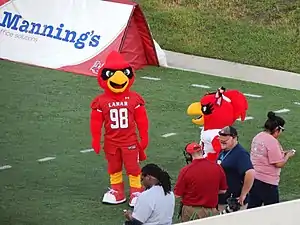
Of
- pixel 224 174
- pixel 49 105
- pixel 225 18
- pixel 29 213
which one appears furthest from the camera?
pixel 225 18

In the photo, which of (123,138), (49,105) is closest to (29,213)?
(123,138)

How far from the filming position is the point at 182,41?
22047 mm

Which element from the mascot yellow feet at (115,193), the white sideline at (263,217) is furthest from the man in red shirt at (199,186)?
the mascot yellow feet at (115,193)

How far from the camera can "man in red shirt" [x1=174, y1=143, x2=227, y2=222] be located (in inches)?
340

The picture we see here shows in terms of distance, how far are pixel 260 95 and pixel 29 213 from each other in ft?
24.0

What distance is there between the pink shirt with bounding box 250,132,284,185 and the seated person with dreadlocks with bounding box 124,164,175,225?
4.80 ft

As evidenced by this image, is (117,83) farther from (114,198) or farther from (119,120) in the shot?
(114,198)

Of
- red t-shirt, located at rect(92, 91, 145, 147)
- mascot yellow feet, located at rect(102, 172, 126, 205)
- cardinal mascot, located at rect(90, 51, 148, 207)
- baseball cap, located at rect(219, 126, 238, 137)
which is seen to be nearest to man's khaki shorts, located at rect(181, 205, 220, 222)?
baseball cap, located at rect(219, 126, 238, 137)

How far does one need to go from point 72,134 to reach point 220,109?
12.8 ft

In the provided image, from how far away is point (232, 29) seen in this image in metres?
22.8

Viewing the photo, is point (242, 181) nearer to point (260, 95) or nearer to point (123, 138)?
point (123, 138)

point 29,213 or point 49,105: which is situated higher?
point 49,105

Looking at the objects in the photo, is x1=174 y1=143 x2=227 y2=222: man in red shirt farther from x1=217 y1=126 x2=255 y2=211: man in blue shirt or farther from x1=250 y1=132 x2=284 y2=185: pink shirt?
x1=250 y1=132 x2=284 y2=185: pink shirt

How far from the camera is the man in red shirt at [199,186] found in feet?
28.3
